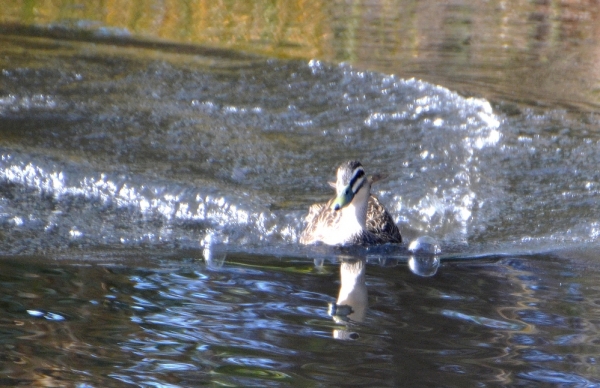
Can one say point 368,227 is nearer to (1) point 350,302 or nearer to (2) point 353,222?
(2) point 353,222

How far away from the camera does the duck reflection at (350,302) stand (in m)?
5.81

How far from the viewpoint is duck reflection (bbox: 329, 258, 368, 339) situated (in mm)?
5809

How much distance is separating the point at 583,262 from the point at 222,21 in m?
11.5

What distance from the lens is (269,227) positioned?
9.12m

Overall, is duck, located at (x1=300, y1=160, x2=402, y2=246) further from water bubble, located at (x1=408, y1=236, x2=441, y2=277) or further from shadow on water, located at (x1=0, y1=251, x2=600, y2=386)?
shadow on water, located at (x1=0, y1=251, x2=600, y2=386)

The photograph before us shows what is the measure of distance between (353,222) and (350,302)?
8.07 ft

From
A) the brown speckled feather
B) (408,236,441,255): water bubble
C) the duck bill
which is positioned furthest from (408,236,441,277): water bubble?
the duck bill

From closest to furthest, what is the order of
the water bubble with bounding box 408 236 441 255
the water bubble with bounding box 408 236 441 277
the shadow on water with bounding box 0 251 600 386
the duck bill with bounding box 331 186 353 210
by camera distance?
the shadow on water with bounding box 0 251 600 386 < the water bubble with bounding box 408 236 441 277 < the duck bill with bounding box 331 186 353 210 < the water bubble with bounding box 408 236 441 255

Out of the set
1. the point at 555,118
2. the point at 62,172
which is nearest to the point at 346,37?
the point at 555,118

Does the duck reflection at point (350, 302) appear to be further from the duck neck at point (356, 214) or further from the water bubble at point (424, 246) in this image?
the duck neck at point (356, 214)

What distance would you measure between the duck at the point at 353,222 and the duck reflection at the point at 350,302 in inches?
43.5

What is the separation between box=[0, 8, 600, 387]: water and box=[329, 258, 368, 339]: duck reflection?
2 cm

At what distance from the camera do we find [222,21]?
1805cm

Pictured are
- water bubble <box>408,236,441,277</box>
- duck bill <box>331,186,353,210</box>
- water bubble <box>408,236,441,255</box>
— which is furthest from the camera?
water bubble <box>408,236,441,255</box>
